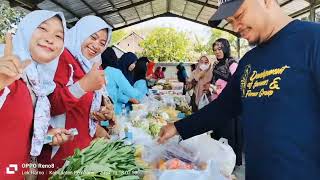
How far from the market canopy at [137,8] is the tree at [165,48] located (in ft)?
22.7

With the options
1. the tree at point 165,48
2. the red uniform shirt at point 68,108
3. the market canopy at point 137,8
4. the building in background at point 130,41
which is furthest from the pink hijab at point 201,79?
the building in background at point 130,41

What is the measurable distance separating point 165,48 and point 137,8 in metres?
12.1

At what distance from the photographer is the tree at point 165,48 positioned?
29734 mm

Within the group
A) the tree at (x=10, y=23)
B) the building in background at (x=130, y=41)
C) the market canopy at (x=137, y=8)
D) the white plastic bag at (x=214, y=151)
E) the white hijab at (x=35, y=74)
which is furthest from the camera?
the building in background at (x=130, y=41)

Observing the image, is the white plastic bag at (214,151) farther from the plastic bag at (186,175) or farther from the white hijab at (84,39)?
the white hijab at (84,39)

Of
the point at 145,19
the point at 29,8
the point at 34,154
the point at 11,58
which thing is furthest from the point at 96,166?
the point at 145,19

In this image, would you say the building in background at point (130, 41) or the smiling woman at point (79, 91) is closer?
the smiling woman at point (79, 91)

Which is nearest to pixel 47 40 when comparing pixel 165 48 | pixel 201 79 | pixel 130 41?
pixel 201 79

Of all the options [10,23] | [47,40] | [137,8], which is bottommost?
[47,40]

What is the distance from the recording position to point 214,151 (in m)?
2.08

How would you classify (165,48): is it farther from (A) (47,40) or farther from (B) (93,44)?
(A) (47,40)

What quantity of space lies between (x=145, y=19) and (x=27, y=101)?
2131cm

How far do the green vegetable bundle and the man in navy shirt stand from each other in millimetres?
477

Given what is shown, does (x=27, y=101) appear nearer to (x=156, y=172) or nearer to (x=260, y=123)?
(x=156, y=172)
